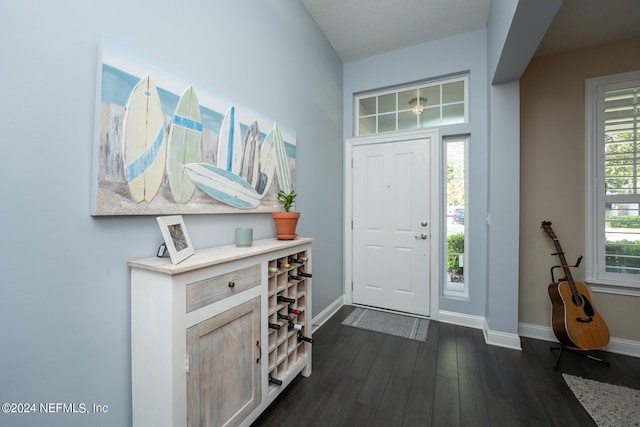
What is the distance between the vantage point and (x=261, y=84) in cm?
193

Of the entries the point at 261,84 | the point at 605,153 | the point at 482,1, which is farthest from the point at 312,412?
the point at 482,1

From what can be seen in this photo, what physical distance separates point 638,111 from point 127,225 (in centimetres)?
397

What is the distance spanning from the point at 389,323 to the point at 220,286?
2.20 m

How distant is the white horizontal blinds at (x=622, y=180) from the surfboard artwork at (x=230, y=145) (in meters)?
3.23

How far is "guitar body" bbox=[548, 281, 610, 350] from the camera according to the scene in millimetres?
2074

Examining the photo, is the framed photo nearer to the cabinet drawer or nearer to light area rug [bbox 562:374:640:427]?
the cabinet drawer

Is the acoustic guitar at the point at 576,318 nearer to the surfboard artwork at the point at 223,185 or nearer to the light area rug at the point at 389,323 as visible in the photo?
the light area rug at the point at 389,323

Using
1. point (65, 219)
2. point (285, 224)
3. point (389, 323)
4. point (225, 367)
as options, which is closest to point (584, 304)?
point (389, 323)

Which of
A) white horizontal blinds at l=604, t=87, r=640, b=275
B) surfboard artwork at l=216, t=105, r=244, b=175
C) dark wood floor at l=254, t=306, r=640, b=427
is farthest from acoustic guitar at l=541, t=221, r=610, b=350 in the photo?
surfboard artwork at l=216, t=105, r=244, b=175

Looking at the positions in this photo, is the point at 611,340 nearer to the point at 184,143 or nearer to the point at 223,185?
the point at 223,185

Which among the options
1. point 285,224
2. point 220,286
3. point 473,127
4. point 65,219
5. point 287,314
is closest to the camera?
point 65,219

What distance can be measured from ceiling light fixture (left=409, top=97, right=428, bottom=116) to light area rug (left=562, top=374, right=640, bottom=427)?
2748 mm

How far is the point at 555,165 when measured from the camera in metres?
2.56

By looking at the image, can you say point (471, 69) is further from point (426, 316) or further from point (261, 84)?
point (426, 316)
